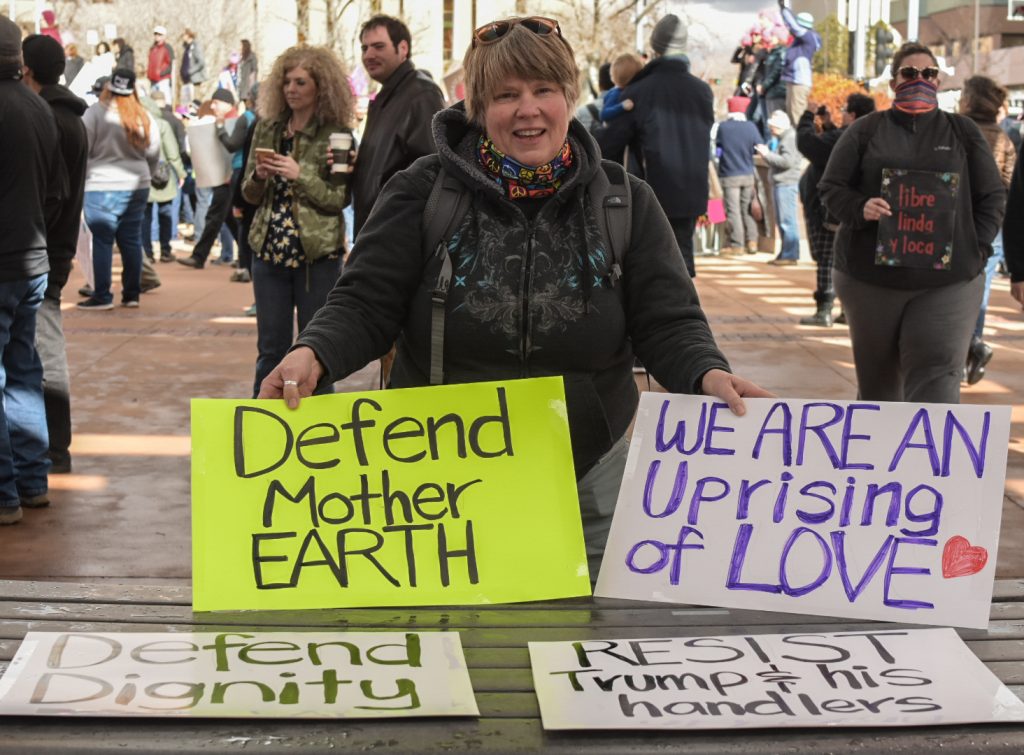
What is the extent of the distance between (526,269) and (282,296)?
372 centimetres

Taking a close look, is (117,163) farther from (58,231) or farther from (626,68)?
(58,231)

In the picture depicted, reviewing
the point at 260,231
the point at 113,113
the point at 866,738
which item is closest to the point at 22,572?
the point at 260,231

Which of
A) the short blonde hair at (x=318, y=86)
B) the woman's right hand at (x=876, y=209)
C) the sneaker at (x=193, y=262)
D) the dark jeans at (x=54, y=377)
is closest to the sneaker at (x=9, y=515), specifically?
the dark jeans at (x=54, y=377)

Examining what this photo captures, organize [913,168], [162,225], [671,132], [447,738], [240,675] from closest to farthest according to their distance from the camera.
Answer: [447,738] → [240,675] → [913,168] → [671,132] → [162,225]

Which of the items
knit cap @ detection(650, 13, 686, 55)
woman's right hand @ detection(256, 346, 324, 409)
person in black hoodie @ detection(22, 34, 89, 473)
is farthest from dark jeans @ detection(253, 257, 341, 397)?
woman's right hand @ detection(256, 346, 324, 409)

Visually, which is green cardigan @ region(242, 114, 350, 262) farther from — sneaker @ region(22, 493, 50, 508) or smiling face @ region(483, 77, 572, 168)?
smiling face @ region(483, 77, 572, 168)

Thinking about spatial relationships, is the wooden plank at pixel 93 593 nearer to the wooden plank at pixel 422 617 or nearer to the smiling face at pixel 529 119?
the wooden plank at pixel 422 617

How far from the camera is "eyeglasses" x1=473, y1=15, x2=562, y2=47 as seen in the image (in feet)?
9.77

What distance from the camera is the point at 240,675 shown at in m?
2.17

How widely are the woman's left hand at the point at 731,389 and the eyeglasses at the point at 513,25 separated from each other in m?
0.80

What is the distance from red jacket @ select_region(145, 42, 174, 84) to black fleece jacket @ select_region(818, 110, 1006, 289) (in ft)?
70.9

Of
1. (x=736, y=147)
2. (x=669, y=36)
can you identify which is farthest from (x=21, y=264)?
(x=736, y=147)

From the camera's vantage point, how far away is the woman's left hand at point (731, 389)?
103 inches

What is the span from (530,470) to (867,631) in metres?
0.66
